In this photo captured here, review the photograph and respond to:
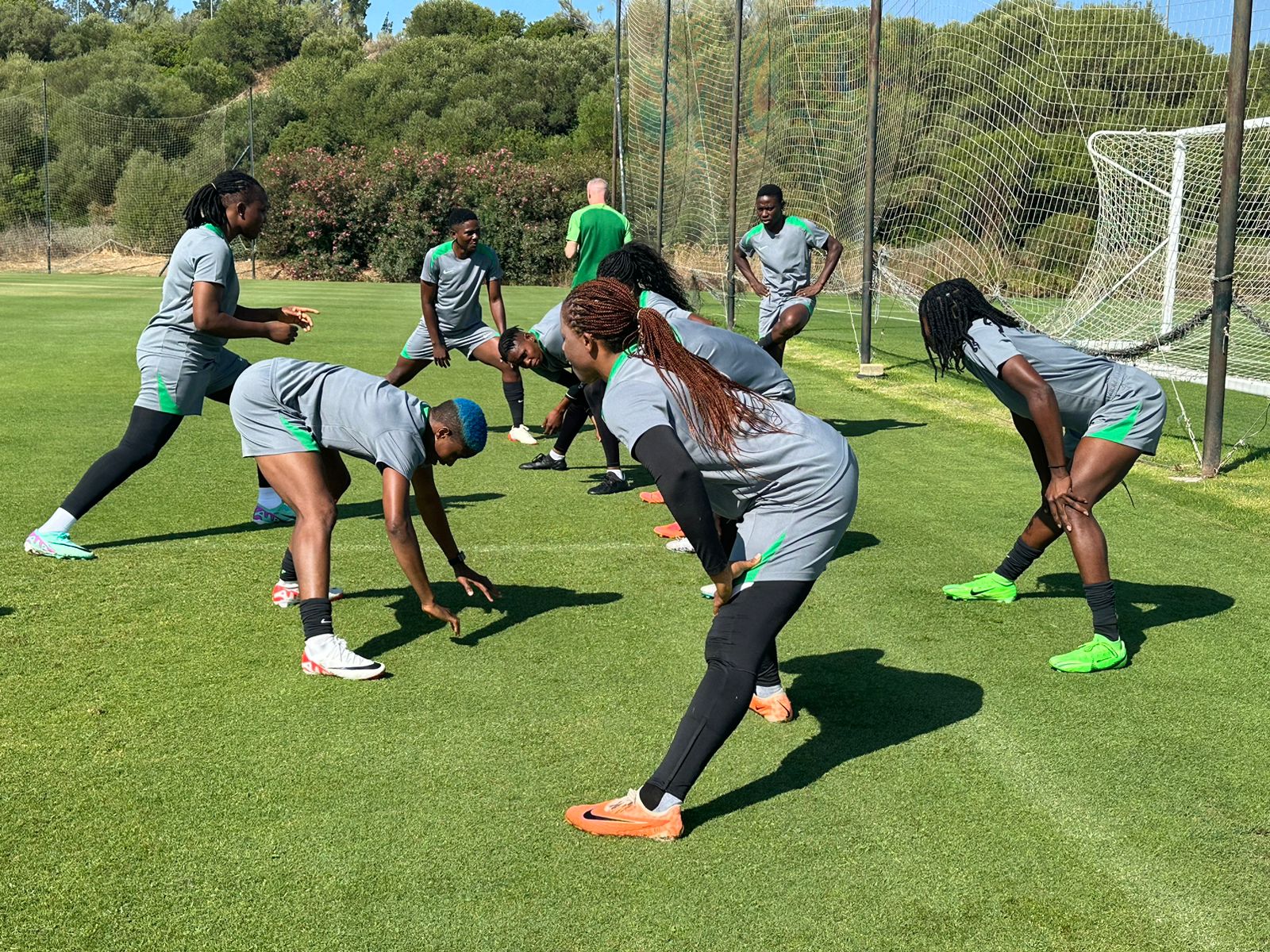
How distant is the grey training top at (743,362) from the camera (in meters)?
4.81

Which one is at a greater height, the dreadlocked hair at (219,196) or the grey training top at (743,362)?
the dreadlocked hair at (219,196)

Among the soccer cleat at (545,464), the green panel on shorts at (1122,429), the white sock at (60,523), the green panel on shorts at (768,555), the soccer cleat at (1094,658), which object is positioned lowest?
the soccer cleat at (545,464)

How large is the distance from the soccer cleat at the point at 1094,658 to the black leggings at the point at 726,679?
1.90 metres

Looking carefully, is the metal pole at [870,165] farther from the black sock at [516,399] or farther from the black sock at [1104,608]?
the black sock at [1104,608]

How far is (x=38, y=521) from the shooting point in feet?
23.8

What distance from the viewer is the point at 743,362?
4.80 metres

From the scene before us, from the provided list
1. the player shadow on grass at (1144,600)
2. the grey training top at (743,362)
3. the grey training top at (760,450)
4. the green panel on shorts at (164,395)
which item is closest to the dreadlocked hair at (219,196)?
the green panel on shorts at (164,395)

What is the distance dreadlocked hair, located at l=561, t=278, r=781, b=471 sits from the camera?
12.2 feet

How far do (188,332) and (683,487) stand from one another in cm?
435

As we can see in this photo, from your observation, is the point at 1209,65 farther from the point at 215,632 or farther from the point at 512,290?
the point at 512,290

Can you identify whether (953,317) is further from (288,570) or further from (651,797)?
(288,570)

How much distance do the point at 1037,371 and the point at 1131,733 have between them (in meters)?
1.58

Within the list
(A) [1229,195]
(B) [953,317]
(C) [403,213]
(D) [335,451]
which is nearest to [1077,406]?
(B) [953,317]

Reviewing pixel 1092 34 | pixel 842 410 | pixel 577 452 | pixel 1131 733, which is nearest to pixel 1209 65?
pixel 1092 34
